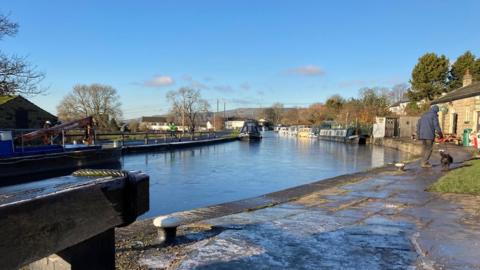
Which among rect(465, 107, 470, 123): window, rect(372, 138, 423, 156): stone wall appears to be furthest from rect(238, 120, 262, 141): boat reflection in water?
rect(465, 107, 470, 123): window

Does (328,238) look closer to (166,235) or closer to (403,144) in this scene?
(166,235)

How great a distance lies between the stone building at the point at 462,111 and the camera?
2509cm

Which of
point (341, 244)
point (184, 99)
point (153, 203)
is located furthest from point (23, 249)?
point (184, 99)

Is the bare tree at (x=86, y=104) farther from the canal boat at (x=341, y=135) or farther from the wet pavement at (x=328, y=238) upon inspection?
the wet pavement at (x=328, y=238)

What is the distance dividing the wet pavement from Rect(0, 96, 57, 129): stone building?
93.4 ft

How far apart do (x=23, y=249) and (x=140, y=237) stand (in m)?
3.34

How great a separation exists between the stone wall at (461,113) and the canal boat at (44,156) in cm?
2052

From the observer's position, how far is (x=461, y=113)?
27.7 meters

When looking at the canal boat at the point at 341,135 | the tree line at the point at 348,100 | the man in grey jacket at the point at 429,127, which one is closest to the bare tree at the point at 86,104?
the tree line at the point at 348,100

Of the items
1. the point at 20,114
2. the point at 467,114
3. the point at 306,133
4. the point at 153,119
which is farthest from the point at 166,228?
the point at 153,119

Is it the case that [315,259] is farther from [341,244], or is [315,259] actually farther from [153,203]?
[153,203]

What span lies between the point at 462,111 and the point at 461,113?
0.78 feet

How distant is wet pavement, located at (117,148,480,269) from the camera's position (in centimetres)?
436

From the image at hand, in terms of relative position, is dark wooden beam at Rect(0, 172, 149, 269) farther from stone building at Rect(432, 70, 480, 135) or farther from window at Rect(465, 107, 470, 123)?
window at Rect(465, 107, 470, 123)
